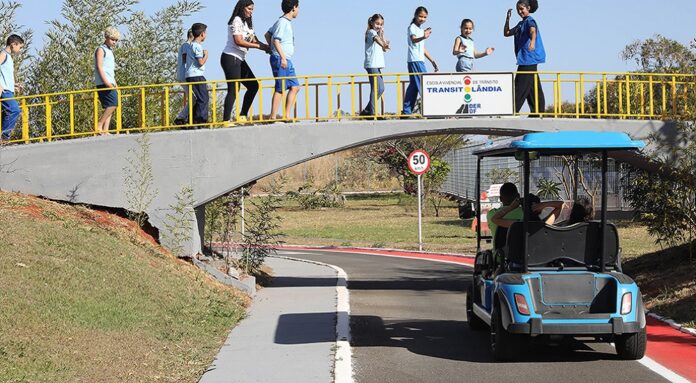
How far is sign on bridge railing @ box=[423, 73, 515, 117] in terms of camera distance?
65.8 feet

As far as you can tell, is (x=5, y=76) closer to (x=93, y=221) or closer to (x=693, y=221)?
(x=93, y=221)

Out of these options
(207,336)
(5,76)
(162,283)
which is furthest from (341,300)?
(5,76)

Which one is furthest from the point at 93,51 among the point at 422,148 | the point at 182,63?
the point at 422,148

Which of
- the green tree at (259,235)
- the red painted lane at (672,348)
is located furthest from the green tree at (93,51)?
the red painted lane at (672,348)

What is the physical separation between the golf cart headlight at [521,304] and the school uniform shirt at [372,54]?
948 centimetres

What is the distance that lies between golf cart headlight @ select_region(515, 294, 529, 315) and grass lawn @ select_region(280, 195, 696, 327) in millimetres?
4154

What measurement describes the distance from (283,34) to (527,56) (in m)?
4.49

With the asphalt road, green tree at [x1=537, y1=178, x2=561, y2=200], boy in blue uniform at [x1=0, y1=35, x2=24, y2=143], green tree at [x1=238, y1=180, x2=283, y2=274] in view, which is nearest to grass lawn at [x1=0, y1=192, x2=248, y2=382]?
boy in blue uniform at [x1=0, y1=35, x2=24, y2=143]

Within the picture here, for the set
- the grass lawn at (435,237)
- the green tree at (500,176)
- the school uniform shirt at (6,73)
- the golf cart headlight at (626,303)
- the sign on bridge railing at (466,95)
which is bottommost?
the grass lawn at (435,237)

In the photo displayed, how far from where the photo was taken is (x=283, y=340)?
13594 mm

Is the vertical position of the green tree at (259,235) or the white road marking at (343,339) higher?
the green tree at (259,235)

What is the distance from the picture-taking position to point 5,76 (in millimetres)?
18719

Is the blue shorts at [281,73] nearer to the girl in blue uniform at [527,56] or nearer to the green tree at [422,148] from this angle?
the girl in blue uniform at [527,56]

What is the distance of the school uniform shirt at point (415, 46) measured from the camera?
20469 millimetres
